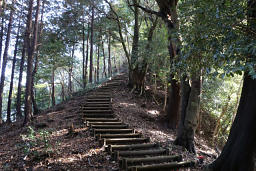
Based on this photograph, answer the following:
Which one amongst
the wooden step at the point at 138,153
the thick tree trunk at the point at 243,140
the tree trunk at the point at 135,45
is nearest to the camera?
the thick tree trunk at the point at 243,140

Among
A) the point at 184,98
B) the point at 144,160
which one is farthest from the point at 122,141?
the point at 184,98

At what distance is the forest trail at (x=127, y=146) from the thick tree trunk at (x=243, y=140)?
99 centimetres

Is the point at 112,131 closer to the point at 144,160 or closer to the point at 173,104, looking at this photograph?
the point at 144,160

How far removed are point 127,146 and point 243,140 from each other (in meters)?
3.37

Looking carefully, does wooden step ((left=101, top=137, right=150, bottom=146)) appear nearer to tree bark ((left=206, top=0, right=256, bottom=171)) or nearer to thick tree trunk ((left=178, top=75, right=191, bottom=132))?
thick tree trunk ((left=178, top=75, right=191, bottom=132))

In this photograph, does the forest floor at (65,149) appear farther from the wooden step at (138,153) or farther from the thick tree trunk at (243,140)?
the thick tree trunk at (243,140)

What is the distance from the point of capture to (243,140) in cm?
436

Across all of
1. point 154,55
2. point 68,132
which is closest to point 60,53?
point 154,55

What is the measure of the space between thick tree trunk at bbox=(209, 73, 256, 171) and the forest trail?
0.99m

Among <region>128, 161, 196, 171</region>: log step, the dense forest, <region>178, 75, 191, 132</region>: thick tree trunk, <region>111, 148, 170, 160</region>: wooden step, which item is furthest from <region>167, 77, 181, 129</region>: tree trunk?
<region>128, 161, 196, 171</region>: log step

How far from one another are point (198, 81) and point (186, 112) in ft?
4.39

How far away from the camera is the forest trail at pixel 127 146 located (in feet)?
16.4

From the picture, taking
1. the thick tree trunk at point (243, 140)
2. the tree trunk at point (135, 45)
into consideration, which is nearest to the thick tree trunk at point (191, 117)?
the thick tree trunk at point (243, 140)

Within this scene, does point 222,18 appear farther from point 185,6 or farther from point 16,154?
point 16,154
